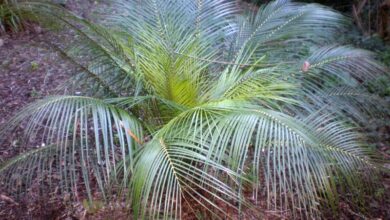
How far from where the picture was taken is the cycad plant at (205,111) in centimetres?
155

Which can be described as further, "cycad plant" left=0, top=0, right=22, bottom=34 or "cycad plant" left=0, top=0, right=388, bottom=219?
"cycad plant" left=0, top=0, right=22, bottom=34

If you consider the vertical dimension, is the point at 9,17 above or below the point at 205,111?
above

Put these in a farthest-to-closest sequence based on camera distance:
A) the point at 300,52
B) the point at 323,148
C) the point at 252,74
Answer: the point at 300,52 → the point at 252,74 → the point at 323,148

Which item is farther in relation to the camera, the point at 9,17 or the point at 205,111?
the point at 9,17

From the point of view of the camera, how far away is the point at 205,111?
175cm

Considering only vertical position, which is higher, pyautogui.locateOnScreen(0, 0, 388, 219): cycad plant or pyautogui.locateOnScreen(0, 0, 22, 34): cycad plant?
pyautogui.locateOnScreen(0, 0, 22, 34): cycad plant

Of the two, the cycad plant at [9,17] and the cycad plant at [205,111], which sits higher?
the cycad plant at [9,17]

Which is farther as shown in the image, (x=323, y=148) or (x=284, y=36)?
(x=284, y=36)

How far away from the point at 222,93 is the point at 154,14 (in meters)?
0.74

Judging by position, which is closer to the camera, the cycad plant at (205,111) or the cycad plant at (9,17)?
the cycad plant at (205,111)

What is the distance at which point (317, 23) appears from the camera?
2490 millimetres

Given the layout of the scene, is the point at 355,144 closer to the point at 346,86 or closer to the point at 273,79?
the point at 273,79

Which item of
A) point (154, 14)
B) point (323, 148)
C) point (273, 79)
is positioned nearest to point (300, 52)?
point (273, 79)

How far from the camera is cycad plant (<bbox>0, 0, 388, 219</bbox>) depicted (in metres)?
1.55
